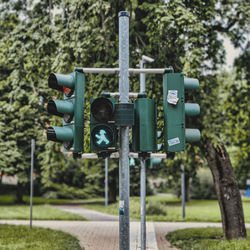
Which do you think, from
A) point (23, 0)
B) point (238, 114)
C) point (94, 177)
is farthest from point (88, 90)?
point (94, 177)

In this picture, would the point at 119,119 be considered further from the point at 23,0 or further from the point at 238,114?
the point at 238,114

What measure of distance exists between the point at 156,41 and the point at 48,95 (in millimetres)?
4062

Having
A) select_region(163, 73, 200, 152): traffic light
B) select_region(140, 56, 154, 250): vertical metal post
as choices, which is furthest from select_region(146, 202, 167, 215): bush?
select_region(163, 73, 200, 152): traffic light

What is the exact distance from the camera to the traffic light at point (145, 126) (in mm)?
4859

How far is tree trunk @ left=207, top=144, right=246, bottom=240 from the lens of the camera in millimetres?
11336

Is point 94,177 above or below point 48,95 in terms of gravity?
below

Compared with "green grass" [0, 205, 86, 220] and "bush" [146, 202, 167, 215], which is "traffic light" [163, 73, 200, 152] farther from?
"bush" [146, 202, 167, 215]

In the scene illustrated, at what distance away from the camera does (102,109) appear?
4789 millimetres

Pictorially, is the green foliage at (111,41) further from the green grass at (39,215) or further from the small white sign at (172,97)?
the green grass at (39,215)

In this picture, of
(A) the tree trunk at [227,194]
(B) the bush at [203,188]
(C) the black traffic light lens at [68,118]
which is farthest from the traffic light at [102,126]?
(B) the bush at [203,188]

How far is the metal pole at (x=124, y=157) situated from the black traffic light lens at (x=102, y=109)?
0.23 metres

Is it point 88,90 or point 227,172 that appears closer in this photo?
point 88,90

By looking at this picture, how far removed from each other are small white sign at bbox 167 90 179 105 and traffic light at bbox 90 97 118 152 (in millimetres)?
623

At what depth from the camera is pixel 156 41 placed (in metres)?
10.0
